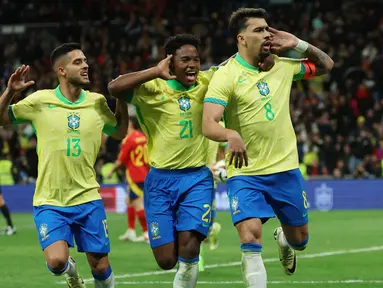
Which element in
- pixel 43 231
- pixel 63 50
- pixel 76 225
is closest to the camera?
pixel 43 231

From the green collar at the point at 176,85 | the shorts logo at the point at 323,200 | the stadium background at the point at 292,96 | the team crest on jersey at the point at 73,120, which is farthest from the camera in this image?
the shorts logo at the point at 323,200

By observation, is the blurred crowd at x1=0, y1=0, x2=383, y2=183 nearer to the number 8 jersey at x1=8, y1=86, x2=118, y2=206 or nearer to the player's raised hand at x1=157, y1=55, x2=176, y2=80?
the number 8 jersey at x1=8, y1=86, x2=118, y2=206

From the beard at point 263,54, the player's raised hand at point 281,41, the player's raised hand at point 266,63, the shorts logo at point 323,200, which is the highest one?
the player's raised hand at point 281,41

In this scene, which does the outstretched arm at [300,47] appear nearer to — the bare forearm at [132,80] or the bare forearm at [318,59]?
the bare forearm at [318,59]

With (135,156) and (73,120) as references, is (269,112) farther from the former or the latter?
(135,156)

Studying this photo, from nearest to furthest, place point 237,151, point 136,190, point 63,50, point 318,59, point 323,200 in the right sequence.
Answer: point 237,151 < point 63,50 < point 318,59 < point 136,190 < point 323,200

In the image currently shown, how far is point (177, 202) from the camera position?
31.3ft

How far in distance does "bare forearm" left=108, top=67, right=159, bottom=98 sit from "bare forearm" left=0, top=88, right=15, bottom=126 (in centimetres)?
95

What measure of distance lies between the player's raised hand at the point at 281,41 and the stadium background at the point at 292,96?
463 cm

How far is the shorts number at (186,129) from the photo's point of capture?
9.43 metres

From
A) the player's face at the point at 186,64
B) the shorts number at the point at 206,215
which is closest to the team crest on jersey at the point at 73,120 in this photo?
the player's face at the point at 186,64

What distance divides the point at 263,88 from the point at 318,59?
32.5 inches

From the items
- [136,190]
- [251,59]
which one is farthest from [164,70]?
[136,190]

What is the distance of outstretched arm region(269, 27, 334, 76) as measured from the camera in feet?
31.2
